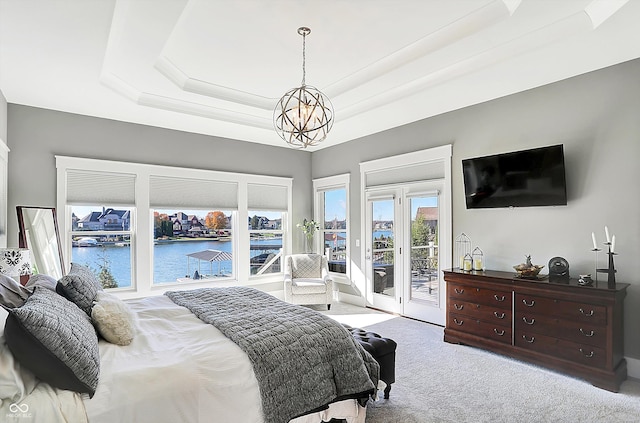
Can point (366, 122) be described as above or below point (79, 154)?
above

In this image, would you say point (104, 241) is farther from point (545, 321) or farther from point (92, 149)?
point (545, 321)

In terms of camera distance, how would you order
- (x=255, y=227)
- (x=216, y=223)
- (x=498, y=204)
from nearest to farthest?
(x=498, y=204)
(x=216, y=223)
(x=255, y=227)

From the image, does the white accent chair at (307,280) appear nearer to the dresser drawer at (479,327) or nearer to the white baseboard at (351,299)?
the white baseboard at (351,299)

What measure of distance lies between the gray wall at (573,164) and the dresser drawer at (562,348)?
48cm

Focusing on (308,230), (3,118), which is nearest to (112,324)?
(3,118)

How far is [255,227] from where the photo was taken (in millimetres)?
6355

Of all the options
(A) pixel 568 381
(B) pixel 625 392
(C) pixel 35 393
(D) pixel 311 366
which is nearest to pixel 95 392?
(C) pixel 35 393

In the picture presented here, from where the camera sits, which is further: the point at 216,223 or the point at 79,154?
the point at 216,223

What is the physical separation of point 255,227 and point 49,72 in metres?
3.63

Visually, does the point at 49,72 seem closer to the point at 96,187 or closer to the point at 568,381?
the point at 96,187

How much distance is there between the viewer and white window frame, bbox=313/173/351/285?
248 inches

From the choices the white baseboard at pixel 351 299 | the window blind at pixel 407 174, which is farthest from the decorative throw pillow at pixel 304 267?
the window blind at pixel 407 174

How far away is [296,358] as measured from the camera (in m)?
2.16

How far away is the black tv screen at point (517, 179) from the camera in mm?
3604
